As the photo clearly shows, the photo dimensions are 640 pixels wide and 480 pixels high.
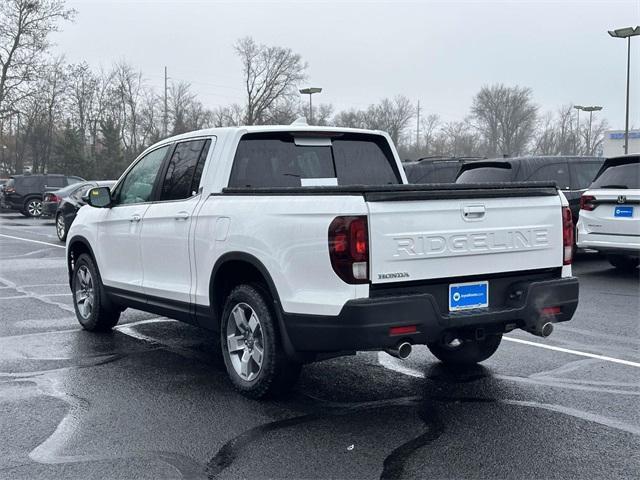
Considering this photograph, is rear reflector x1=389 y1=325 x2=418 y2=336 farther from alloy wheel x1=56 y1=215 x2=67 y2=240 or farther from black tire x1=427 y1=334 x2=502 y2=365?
alloy wheel x1=56 y1=215 x2=67 y2=240

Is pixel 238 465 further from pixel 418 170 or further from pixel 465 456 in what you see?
pixel 418 170

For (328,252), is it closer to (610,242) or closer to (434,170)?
(610,242)

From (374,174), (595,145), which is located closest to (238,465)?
Result: (374,174)

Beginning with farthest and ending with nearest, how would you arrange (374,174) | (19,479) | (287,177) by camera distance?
(374,174) → (287,177) → (19,479)

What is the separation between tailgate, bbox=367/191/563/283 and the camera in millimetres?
4305

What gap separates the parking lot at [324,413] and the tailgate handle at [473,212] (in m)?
1.27

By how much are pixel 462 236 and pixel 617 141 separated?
59.0m

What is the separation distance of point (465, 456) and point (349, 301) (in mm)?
1066

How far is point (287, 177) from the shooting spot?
574cm

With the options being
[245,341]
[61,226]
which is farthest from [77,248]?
[61,226]

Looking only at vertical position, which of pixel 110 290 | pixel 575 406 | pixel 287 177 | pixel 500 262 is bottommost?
pixel 575 406

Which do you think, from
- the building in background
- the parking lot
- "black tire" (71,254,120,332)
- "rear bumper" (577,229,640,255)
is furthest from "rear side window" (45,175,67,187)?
the building in background

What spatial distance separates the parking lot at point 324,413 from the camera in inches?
153

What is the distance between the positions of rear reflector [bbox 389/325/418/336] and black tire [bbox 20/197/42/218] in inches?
1183
